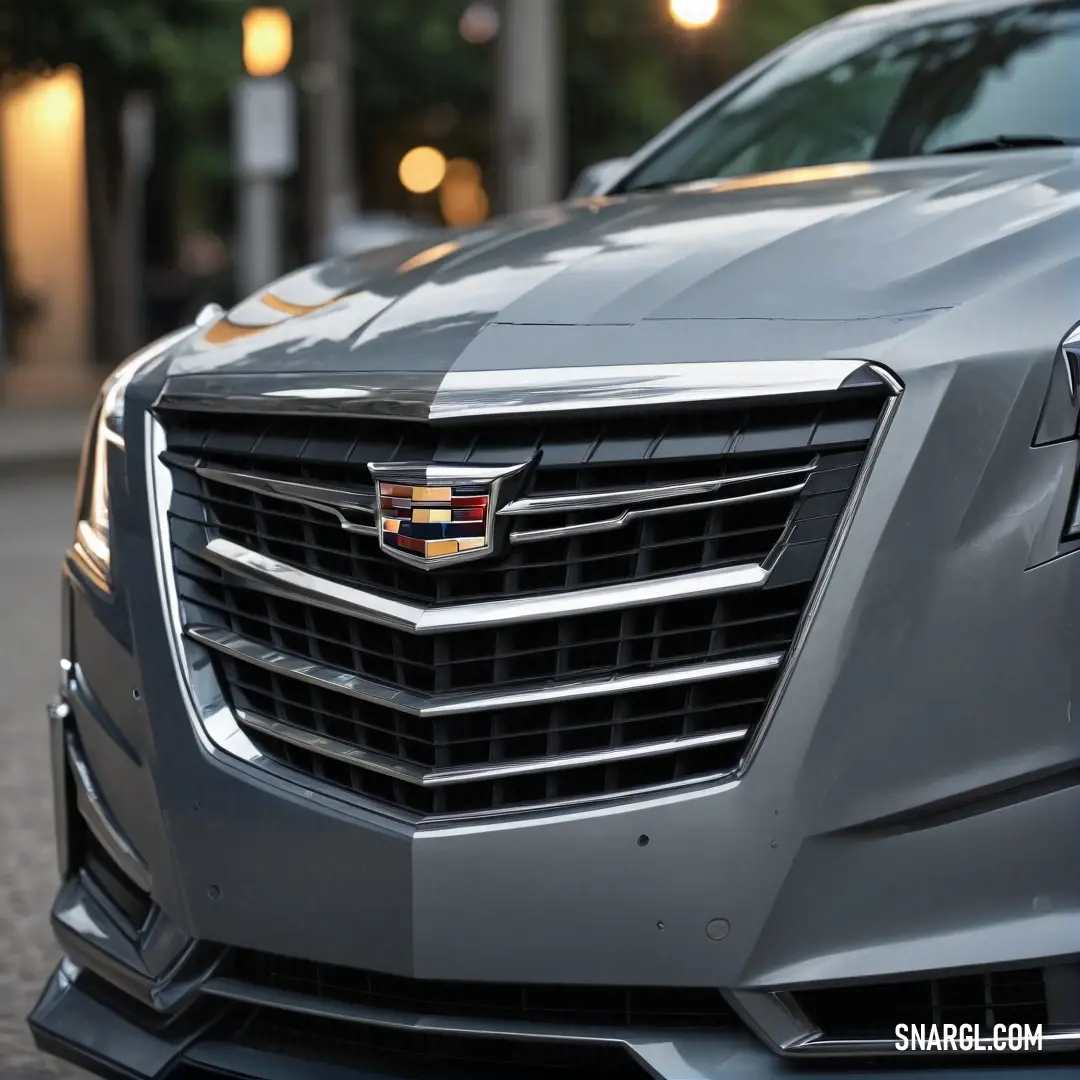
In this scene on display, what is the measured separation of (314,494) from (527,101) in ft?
48.1

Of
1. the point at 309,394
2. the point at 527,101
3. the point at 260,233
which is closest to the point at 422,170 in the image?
the point at 527,101

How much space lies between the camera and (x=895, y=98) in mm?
3828

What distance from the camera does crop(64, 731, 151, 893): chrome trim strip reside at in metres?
2.64

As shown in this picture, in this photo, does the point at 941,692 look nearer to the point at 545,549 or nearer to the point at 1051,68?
the point at 545,549

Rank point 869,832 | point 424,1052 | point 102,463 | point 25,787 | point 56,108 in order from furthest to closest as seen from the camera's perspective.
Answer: point 56,108, point 25,787, point 102,463, point 424,1052, point 869,832

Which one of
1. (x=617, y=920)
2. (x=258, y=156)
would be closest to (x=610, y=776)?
(x=617, y=920)

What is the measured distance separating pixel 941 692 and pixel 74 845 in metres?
1.40

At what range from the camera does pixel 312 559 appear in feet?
8.12

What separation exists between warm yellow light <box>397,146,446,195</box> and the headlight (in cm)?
3295

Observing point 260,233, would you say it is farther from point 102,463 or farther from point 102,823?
point 102,823

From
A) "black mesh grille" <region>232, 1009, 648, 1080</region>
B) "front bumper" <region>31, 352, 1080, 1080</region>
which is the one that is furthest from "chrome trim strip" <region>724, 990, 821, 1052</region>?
"black mesh grille" <region>232, 1009, 648, 1080</region>

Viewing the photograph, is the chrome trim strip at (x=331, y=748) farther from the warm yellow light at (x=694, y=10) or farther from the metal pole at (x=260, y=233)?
the metal pole at (x=260, y=233)

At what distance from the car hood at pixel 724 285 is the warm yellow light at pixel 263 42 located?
12.6m

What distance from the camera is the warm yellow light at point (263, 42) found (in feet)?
50.2
